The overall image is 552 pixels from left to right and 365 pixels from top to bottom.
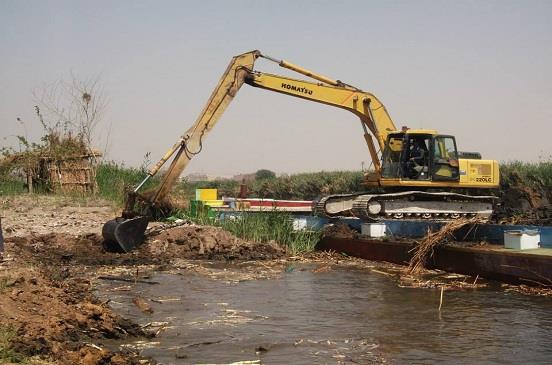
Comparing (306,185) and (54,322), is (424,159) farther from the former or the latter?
(306,185)

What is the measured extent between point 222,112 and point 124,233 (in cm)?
417

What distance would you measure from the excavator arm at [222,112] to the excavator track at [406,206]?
1179 mm

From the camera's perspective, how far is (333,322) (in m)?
8.98

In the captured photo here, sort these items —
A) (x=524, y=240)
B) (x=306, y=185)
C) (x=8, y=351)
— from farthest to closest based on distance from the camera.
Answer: (x=306, y=185), (x=524, y=240), (x=8, y=351)

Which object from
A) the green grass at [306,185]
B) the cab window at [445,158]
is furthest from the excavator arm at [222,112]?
the green grass at [306,185]

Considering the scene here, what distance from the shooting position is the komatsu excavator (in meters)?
17.6

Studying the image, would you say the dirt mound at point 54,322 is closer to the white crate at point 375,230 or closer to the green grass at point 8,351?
the green grass at point 8,351

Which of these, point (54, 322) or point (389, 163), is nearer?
point (54, 322)

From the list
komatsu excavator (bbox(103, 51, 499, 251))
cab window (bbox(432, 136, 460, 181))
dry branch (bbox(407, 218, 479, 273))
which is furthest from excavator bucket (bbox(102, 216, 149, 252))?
cab window (bbox(432, 136, 460, 181))

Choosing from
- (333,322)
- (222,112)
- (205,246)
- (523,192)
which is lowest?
(333,322)

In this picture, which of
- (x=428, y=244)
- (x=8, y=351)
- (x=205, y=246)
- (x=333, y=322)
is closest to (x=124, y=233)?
(x=205, y=246)

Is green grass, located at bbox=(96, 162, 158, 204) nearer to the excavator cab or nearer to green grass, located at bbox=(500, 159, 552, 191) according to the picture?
the excavator cab

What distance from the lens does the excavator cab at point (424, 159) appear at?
18.4m

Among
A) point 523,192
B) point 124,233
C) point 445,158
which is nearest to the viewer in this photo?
point 124,233
